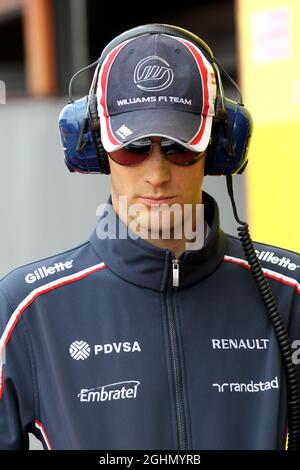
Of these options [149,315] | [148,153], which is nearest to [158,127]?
[148,153]

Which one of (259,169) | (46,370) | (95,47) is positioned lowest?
(46,370)

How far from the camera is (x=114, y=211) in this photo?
1.99 meters

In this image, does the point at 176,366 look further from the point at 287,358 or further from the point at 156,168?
the point at 156,168

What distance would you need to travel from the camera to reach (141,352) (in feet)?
6.17

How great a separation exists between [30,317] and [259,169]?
181 centimetres

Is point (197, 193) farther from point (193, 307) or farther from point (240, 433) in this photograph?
point (240, 433)

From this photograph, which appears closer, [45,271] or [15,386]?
[15,386]

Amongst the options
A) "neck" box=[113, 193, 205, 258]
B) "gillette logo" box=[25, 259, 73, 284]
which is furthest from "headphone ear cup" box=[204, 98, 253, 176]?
"gillette logo" box=[25, 259, 73, 284]

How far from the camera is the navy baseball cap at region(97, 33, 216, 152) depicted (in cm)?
186

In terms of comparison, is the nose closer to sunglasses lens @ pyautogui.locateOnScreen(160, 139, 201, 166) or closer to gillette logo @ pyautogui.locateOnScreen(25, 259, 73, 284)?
sunglasses lens @ pyautogui.locateOnScreen(160, 139, 201, 166)

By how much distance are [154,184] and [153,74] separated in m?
0.22

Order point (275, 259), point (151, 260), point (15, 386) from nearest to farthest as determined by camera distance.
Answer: point (15, 386) → point (151, 260) → point (275, 259)

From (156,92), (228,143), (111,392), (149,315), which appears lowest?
(111,392)

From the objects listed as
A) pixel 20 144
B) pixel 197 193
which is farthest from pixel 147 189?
pixel 20 144
